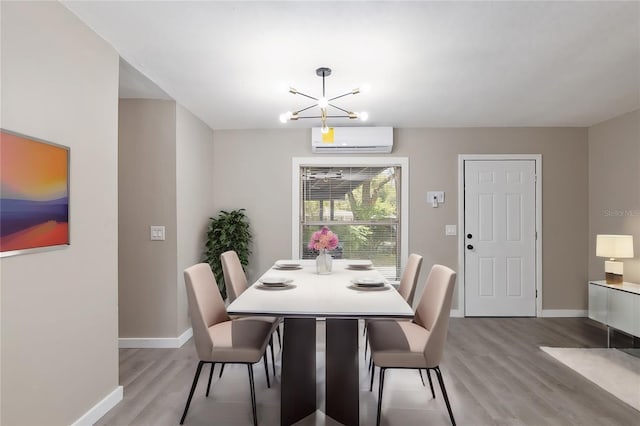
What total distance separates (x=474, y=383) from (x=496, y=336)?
1.34 metres

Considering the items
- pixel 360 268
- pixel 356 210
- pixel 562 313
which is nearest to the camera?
pixel 360 268

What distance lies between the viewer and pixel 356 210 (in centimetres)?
484

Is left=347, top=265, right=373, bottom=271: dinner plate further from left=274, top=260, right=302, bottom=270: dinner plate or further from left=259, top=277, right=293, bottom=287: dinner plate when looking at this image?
left=259, top=277, right=293, bottom=287: dinner plate

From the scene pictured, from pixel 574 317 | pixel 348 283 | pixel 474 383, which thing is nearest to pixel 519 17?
pixel 348 283

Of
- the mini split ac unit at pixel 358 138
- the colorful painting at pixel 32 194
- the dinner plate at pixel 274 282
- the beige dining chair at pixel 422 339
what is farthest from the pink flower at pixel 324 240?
the mini split ac unit at pixel 358 138

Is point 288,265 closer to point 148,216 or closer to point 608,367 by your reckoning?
point 148,216

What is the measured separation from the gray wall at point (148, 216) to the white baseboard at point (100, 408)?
3.67 ft

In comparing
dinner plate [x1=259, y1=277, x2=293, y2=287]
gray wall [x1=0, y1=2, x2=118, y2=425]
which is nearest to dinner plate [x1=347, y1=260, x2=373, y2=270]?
dinner plate [x1=259, y1=277, x2=293, y2=287]

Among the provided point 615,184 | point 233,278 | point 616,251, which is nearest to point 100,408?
point 233,278

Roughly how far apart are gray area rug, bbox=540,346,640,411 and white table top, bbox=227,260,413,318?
192 centimetres

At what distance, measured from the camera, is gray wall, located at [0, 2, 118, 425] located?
5.43ft

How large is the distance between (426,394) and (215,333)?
1558 mm

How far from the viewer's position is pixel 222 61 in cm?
267

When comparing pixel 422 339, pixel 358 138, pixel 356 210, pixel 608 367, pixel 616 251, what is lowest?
pixel 608 367
